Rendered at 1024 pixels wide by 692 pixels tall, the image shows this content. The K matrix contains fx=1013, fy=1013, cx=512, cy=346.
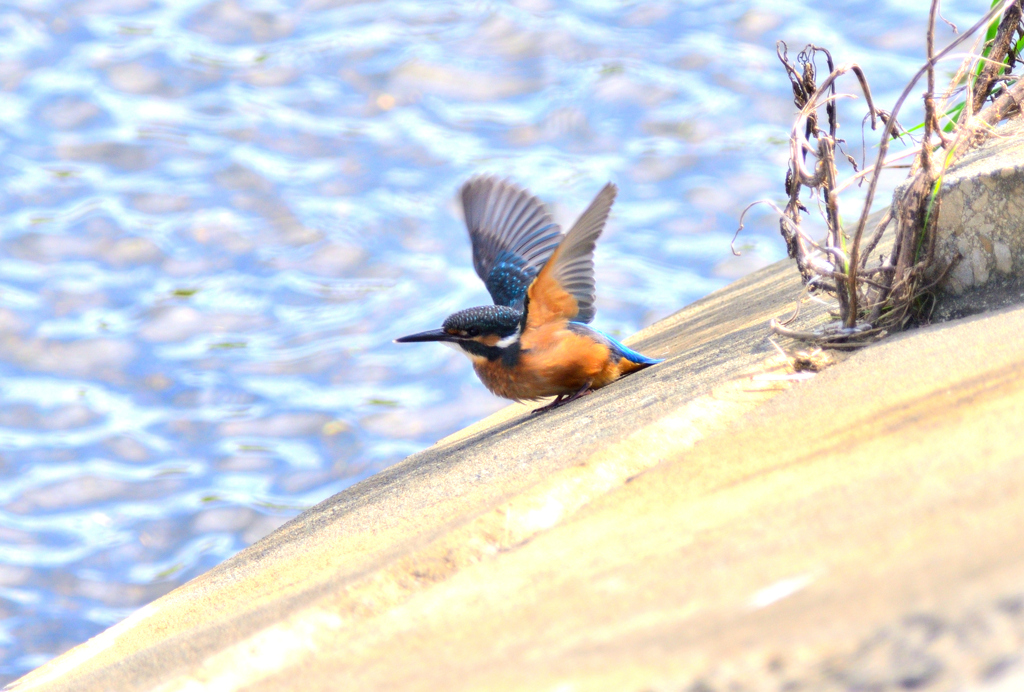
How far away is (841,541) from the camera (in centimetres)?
130

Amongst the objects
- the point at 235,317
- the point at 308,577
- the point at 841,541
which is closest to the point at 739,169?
the point at 235,317

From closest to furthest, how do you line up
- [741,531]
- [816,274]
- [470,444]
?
[741,531]
[816,274]
[470,444]

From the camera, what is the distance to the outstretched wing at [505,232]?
4.46m

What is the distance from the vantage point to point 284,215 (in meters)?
6.55

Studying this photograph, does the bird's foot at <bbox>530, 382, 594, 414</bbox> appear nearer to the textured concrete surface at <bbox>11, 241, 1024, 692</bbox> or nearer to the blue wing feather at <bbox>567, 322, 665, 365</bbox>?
the blue wing feather at <bbox>567, 322, 665, 365</bbox>

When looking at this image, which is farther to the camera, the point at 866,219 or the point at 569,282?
the point at 569,282

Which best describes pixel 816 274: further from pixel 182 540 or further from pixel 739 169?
pixel 739 169

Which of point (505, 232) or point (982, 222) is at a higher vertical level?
point (505, 232)

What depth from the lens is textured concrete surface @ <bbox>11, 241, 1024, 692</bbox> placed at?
1.08 m

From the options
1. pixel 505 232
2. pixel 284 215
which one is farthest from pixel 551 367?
pixel 284 215

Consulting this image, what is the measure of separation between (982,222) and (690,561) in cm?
133

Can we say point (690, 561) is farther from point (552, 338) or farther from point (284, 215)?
point (284, 215)

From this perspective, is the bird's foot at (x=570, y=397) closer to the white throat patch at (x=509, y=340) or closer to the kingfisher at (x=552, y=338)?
the kingfisher at (x=552, y=338)

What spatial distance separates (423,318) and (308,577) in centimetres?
366
